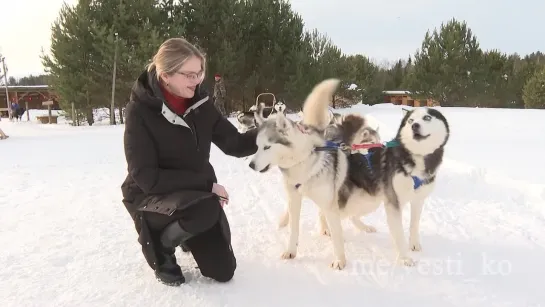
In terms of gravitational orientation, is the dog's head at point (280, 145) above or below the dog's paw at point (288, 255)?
above

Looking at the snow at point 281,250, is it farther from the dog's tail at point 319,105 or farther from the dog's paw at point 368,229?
the dog's tail at point 319,105

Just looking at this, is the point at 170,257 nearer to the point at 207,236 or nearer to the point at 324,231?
the point at 207,236

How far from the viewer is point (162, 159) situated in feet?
7.05

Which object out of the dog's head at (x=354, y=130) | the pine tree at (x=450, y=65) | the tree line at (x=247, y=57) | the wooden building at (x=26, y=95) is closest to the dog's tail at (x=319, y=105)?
the dog's head at (x=354, y=130)

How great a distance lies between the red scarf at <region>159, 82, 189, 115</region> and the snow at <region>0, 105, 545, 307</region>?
93 centimetres

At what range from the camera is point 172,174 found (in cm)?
209

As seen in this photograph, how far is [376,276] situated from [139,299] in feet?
4.23

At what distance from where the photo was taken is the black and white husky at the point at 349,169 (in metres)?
2.40

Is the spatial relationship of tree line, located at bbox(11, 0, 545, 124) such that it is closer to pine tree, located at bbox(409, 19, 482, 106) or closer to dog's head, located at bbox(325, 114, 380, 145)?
pine tree, located at bbox(409, 19, 482, 106)

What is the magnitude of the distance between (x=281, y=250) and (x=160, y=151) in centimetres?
107

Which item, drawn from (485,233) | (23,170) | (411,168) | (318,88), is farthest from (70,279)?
(23,170)

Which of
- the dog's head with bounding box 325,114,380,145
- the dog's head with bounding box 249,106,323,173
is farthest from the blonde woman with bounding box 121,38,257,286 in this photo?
the dog's head with bounding box 325,114,380,145

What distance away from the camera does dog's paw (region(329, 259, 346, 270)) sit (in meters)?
2.37

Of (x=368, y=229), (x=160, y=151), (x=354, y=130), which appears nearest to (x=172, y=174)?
(x=160, y=151)
